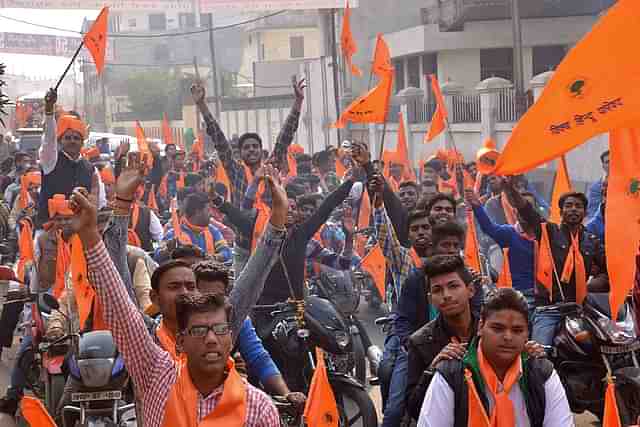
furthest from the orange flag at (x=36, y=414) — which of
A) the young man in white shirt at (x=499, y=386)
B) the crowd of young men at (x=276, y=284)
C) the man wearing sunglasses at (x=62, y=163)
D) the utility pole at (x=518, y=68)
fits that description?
the utility pole at (x=518, y=68)

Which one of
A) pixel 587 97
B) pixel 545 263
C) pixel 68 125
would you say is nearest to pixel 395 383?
pixel 545 263

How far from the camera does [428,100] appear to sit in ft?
102

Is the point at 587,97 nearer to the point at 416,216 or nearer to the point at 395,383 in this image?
the point at 395,383

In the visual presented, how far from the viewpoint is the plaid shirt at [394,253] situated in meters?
7.21

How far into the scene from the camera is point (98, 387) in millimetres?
6492

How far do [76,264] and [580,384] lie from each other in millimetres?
2920

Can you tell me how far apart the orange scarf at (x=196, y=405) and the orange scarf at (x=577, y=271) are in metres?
4.04

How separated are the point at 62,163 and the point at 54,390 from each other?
292 centimetres

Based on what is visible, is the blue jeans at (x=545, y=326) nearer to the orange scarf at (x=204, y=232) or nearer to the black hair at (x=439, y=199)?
the black hair at (x=439, y=199)

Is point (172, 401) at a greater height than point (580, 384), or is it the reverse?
point (172, 401)

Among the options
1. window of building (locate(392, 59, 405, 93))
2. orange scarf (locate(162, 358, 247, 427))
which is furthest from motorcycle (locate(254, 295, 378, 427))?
window of building (locate(392, 59, 405, 93))

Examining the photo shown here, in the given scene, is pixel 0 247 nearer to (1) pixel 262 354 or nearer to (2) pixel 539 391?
(1) pixel 262 354

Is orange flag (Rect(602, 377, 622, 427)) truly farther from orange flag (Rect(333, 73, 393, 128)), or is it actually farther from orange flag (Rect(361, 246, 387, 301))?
orange flag (Rect(333, 73, 393, 128))

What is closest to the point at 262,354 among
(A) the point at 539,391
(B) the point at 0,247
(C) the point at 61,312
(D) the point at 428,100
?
(A) the point at 539,391
